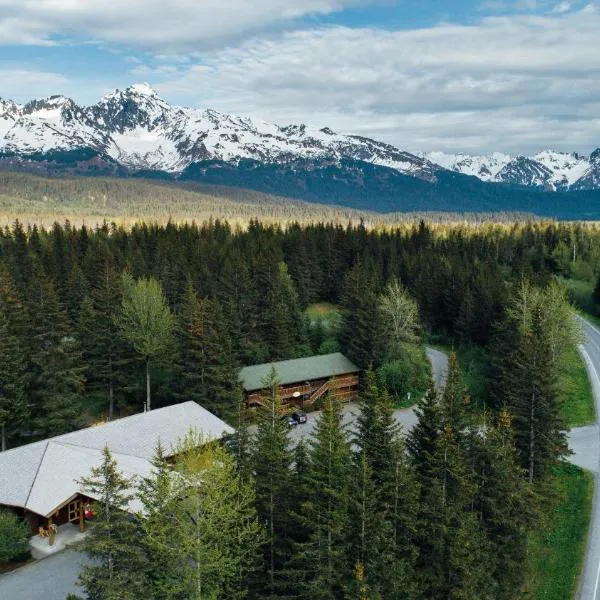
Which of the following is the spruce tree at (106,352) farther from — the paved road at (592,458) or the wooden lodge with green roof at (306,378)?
the paved road at (592,458)

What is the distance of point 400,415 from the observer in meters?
59.8

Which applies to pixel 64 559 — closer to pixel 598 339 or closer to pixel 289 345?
pixel 289 345

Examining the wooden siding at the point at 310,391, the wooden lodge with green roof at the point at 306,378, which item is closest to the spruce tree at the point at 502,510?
the wooden lodge with green roof at the point at 306,378

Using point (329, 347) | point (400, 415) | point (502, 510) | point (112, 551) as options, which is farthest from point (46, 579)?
point (329, 347)

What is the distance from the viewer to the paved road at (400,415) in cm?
5458

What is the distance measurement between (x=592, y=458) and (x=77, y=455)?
3780cm

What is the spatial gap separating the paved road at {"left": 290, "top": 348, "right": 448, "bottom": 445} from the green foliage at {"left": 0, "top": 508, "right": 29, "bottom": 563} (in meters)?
18.5

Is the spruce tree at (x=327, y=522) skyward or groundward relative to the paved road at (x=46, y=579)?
skyward

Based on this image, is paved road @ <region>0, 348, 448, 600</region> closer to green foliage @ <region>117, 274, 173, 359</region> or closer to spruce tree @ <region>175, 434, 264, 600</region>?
spruce tree @ <region>175, 434, 264, 600</region>

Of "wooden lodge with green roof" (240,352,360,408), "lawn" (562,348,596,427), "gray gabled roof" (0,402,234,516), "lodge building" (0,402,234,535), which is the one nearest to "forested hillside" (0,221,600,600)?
"lawn" (562,348,596,427)

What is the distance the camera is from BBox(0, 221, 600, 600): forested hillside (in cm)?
2680

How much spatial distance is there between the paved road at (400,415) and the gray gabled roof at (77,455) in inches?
354

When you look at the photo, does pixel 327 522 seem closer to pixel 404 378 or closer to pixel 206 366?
pixel 206 366

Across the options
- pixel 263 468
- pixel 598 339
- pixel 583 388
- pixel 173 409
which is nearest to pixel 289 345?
pixel 173 409
